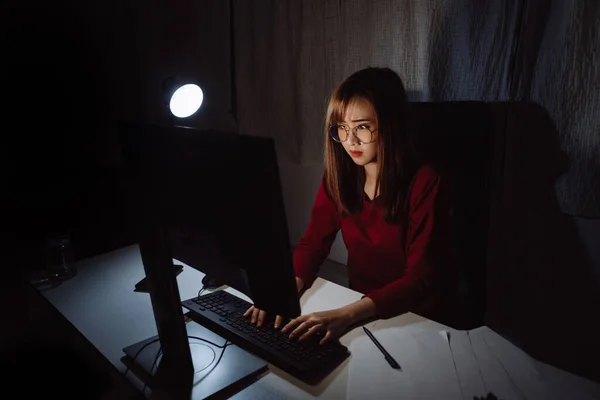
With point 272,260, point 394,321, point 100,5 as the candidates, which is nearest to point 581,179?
point 394,321

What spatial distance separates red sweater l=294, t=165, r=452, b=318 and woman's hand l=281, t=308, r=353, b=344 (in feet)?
0.37

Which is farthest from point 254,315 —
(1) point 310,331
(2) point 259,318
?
(1) point 310,331

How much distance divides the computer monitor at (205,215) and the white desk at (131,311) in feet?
0.56

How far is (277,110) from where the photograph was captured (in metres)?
2.14

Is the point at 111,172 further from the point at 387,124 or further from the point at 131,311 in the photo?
the point at 387,124

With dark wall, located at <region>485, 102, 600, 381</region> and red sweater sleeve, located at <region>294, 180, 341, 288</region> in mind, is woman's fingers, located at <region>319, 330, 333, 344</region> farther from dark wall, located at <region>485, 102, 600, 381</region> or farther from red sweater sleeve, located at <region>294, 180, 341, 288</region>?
dark wall, located at <region>485, 102, 600, 381</region>

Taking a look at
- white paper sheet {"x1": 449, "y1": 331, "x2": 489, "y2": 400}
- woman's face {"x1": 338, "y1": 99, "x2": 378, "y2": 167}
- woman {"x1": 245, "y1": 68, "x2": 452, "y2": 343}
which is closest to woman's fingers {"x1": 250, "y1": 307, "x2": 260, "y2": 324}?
woman {"x1": 245, "y1": 68, "x2": 452, "y2": 343}

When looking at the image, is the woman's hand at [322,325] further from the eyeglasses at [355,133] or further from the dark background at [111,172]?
the dark background at [111,172]

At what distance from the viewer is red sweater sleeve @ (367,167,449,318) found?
1.07m

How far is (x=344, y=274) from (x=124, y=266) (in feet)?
3.52

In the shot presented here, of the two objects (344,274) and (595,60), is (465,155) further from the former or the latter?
(344,274)

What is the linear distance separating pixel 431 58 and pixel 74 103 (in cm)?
136

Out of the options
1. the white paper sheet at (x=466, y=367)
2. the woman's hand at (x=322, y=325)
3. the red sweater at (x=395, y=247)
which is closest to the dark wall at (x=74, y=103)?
the red sweater at (x=395, y=247)

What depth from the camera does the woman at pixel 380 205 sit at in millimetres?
1185
